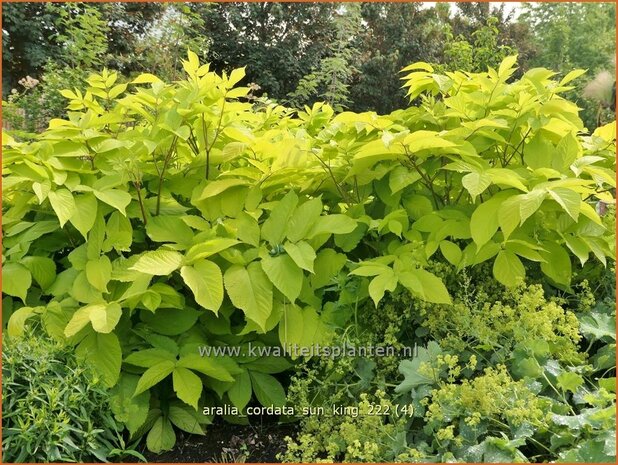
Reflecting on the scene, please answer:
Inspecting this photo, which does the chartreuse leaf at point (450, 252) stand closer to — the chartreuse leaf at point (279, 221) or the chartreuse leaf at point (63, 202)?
the chartreuse leaf at point (279, 221)

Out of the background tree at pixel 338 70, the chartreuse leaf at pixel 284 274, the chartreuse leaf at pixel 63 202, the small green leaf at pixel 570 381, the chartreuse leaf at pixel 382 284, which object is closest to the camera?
the small green leaf at pixel 570 381

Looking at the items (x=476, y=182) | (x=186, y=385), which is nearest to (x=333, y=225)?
(x=476, y=182)

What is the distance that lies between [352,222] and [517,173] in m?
0.53

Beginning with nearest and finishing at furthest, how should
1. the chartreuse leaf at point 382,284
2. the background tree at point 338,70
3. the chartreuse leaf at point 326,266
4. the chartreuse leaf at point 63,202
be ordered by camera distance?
the chartreuse leaf at point 382,284 < the chartreuse leaf at point 63,202 < the chartreuse leaf at point 326,266 < the background tree at point 338,70

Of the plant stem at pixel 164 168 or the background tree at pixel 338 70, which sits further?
the background tree at pixel 338 70

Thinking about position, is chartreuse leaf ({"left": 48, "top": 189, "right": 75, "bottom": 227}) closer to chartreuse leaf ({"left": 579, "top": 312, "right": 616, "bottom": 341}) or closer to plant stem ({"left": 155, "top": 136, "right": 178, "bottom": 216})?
plant stem ({"left": 155, "top": 136, "right": 178, "bottom": 216})

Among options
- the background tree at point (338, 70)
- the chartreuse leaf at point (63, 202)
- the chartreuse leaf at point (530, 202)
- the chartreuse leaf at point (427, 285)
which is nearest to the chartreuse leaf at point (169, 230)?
the chartreuse leaf at point (63, 202)

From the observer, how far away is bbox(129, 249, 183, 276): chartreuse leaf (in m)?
1.76

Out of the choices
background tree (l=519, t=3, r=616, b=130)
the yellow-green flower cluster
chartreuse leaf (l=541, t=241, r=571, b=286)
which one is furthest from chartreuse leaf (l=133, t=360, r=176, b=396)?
background tree (l=519, t=3, r=616, b=130)

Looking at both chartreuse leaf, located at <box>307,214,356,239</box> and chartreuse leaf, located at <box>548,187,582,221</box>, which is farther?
chartreuse leaf, located at <box>307,214,356,239</box>

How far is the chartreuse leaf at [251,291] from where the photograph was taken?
1816 mm

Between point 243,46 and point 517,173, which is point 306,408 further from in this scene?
point 243,46

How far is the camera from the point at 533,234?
204 centimetres

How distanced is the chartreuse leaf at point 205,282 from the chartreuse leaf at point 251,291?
41mm
